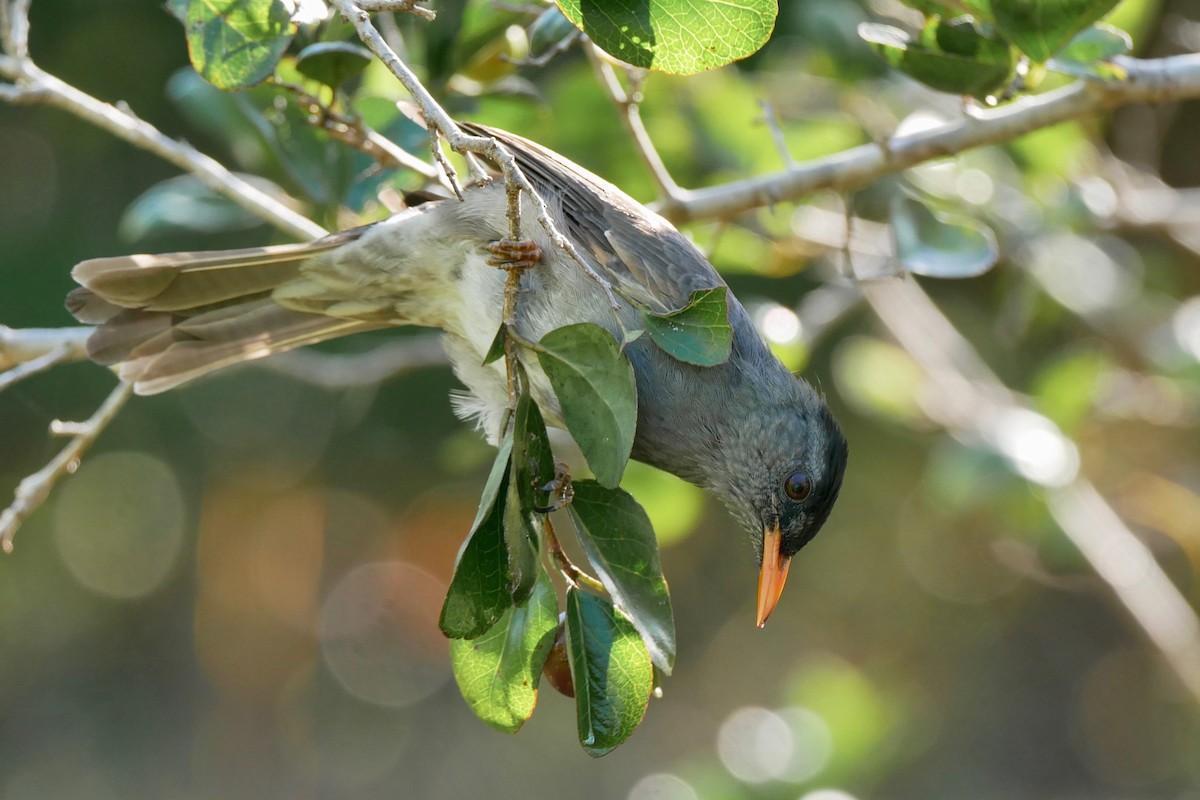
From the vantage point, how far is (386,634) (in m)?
7.51

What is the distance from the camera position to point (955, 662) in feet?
24.4

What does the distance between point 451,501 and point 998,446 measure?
4.18 m

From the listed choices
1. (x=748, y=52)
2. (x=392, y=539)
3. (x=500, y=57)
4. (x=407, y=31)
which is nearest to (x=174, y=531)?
(x=392, y=539)

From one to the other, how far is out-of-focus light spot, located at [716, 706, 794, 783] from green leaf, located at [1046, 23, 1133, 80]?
2262 mm

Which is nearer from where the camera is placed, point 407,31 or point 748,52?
point 748,52

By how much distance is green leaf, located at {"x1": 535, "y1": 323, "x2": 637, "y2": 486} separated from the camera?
2.13m

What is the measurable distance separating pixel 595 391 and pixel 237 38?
1.13m

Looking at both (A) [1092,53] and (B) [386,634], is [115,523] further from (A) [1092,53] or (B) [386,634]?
(A) [1092,53]

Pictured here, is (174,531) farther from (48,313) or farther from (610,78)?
(610,78)

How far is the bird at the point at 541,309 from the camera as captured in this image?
296cm

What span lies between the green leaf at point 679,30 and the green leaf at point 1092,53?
44.6 inches

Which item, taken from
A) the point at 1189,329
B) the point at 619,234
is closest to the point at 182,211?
the point at 619,234

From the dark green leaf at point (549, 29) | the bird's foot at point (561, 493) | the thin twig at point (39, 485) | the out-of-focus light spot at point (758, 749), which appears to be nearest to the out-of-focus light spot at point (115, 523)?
the out-of-focus light spot at point (758, 749)

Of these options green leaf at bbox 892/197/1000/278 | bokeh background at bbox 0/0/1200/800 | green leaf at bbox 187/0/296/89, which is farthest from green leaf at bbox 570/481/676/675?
bokeh background at bbox 0/0/1200/800
